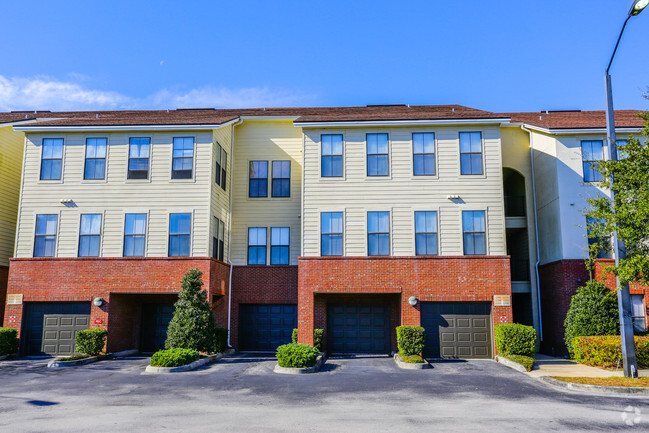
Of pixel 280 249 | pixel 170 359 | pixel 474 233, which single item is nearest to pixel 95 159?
pixel 280 249

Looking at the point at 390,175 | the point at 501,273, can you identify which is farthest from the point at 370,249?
the point at 501,273

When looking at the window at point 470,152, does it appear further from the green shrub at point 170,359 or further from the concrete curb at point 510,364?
the green shrub at point 170,359

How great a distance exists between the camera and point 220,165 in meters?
24.2

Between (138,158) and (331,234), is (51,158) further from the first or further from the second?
(331,234)

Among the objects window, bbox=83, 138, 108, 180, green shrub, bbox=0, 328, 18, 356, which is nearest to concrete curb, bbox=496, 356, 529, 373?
window, bbox=83, 138, 108, 180

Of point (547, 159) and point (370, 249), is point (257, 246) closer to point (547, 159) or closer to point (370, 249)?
point (370, 249)

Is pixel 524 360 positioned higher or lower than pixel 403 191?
lower

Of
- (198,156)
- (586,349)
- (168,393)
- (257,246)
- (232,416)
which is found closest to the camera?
(232,416)

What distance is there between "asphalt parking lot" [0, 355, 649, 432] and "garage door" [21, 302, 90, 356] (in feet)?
13.1

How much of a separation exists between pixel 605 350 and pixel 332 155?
12.4 metres

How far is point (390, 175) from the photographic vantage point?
74.4ft

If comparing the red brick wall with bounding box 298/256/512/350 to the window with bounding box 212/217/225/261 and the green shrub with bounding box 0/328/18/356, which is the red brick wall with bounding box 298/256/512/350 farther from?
the green shrub with bounding box 0/328/18/356

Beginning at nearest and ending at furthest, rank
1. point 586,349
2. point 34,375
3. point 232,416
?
point 232,416 < point 34,375 < point 586,349

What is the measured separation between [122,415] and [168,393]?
2.61 meters
